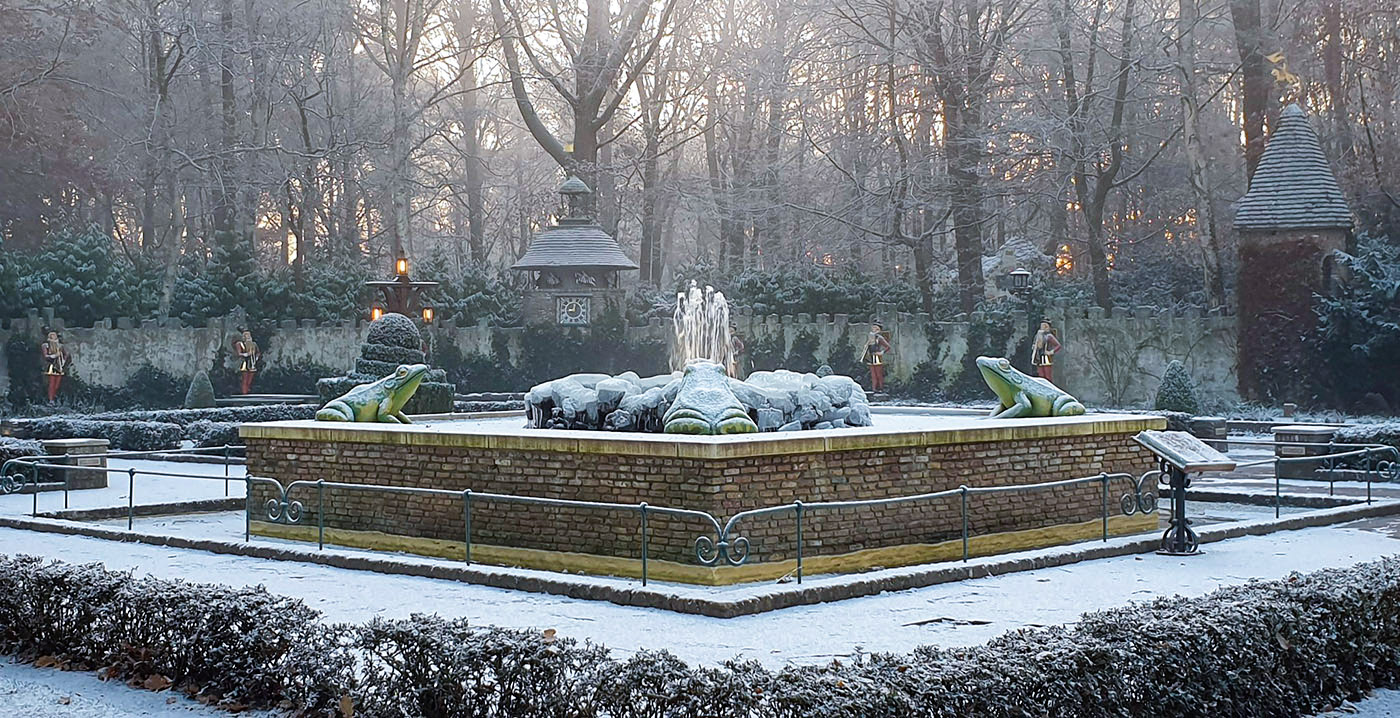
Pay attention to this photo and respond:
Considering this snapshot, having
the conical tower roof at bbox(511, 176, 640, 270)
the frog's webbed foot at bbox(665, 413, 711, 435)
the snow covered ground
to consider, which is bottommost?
the snow covered ground

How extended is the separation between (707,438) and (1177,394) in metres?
16.6

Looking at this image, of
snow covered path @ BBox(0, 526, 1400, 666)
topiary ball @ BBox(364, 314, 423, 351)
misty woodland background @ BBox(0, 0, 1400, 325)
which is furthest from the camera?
misty woodland background @ BBox(0, 0, 1400, 325)

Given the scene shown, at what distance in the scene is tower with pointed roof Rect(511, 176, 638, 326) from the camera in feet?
116

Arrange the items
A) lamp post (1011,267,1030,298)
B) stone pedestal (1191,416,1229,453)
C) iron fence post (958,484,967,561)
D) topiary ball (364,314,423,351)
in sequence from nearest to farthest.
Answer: iron fence post (958,484,967,561), stone pedestal (1191,416,1229,453), topiary ball (364,314,423,351), lamp post (1011,267,1030,298)

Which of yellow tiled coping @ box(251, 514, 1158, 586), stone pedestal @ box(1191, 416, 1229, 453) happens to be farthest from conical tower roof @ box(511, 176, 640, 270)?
yellow tiled coping @ box(251, 514, 1158, 586)

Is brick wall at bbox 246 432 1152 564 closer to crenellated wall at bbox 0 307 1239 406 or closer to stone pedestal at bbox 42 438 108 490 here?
stone pedestal at bbox 42 438 108 490

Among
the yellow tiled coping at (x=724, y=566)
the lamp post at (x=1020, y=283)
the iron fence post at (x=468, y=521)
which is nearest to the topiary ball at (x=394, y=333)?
the yellow tiled coping at (x=724, y=566)

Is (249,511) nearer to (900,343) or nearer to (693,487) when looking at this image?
(693,487)

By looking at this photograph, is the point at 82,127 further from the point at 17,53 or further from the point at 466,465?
the point at 466,465

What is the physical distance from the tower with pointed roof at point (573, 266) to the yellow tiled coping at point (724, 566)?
22167 millimetres

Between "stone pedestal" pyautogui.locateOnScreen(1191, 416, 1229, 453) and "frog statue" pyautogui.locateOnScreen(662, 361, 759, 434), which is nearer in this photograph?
"frog statue" pyautogui.locateOnScreen(662, 361, 759, 434)

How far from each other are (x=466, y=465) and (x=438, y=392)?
492 inches

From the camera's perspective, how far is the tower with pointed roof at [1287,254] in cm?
2764

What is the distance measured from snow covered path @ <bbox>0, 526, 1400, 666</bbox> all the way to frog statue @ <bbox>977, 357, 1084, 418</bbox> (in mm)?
2107
